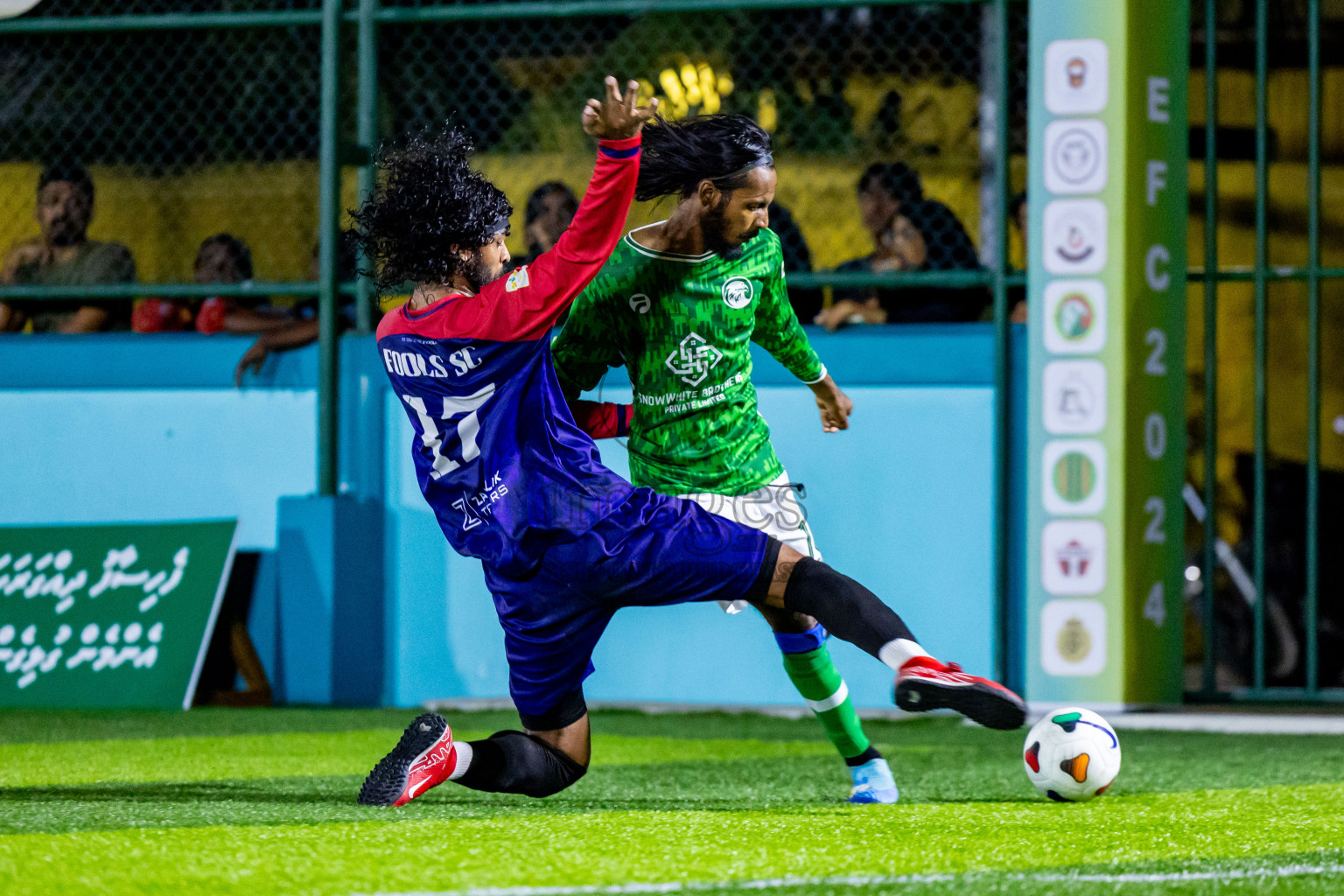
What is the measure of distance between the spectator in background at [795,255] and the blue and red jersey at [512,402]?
12.5 ft

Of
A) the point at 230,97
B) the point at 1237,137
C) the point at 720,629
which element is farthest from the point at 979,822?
the point at 1237,137

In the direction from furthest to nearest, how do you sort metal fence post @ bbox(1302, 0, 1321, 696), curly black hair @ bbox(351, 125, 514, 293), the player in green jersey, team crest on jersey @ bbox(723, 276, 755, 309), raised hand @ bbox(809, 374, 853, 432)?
metal fence post @ bbox(1302, 0, 1321, 696) → raised hand @ bbox(809, 374, 853, 432) → team crest on jersey @ bbox(723, 276, 755, 309) → the player in green jersey → curly black hair @ bbox(351, 125, 514, 293)

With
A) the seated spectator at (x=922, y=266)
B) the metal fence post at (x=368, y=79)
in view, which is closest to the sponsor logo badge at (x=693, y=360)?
the seated spectator at (x=922, y=266)

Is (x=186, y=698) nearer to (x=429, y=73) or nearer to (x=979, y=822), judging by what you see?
(x=429, y=73)

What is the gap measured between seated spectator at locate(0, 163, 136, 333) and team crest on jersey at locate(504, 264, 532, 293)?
4.84 metres

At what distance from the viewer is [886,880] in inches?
110

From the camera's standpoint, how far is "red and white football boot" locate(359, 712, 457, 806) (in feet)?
11.7

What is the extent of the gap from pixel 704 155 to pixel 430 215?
68 centimetres

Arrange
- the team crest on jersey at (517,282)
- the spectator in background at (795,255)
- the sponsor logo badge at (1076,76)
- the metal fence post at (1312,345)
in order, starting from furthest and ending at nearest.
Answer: the spectator in background at (795,255) → the metal fence post at (1312,345) → the sponsor logo badge at (1076,76) → the team crest on jersey at (517,282)

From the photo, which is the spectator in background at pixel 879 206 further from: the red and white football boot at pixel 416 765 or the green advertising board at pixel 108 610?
the red and white football boot at pixel 416 765

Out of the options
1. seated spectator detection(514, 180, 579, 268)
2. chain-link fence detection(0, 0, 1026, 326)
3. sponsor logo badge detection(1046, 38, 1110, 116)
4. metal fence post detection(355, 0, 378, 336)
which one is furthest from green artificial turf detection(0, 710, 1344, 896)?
chain-link fence detection(0, 0, 1026, 326)

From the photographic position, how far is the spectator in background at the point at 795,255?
7137 millimetres

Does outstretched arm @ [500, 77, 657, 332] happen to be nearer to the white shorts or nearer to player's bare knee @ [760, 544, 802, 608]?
player's bare knee @ [760, 544, 802, 608]

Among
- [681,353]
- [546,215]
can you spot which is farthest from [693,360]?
[546,215]
